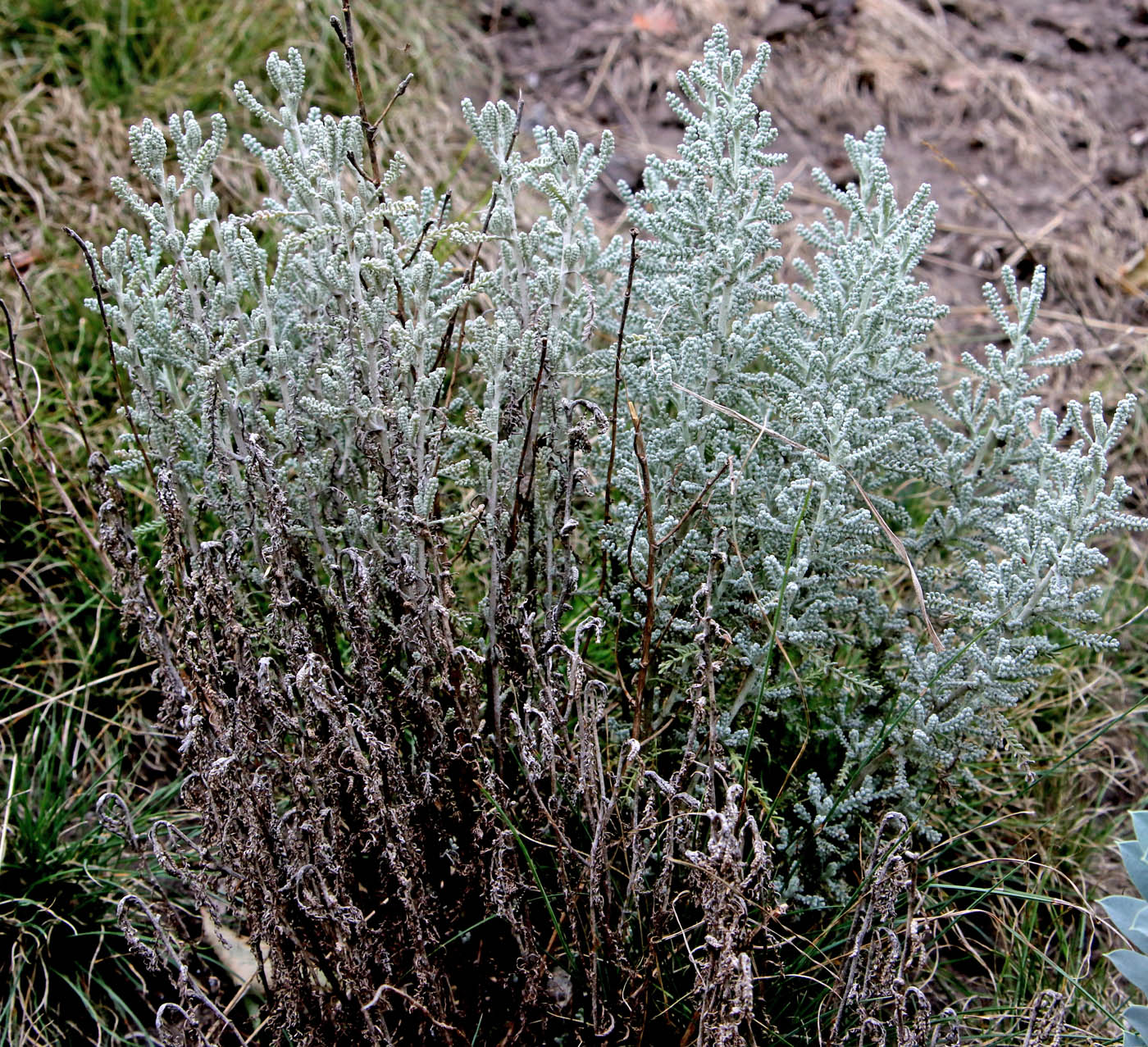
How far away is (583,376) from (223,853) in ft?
3.43

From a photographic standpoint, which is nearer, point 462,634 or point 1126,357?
point 462,634

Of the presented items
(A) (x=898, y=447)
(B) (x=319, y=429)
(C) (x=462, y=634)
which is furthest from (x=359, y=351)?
(A) (x=898, y=447)

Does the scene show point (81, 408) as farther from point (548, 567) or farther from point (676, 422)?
point (676, 422)

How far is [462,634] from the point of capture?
6.44ft

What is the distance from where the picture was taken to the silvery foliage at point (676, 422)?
74.5 inches

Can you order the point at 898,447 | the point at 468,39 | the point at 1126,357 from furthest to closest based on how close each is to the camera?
the point at 468,39 → the point at 1126,357 → the point at 898,447

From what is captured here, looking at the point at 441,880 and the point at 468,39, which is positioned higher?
the point at 468,39

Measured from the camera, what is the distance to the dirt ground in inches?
166

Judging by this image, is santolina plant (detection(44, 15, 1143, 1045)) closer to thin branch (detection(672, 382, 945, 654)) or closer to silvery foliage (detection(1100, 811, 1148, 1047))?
thin branch (detection(672, 382, 945, 654))

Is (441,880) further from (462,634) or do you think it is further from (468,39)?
(468,39)

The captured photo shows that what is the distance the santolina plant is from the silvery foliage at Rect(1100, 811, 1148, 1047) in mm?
326

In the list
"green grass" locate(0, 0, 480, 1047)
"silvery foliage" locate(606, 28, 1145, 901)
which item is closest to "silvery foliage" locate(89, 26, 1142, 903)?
"silvery foliage" locate(606, 28, 1145, 901)

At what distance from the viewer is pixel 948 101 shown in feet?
15.2

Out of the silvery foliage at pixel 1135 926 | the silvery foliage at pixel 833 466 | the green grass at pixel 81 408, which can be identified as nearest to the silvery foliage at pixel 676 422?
the silvery foliage at pixel 833 466
